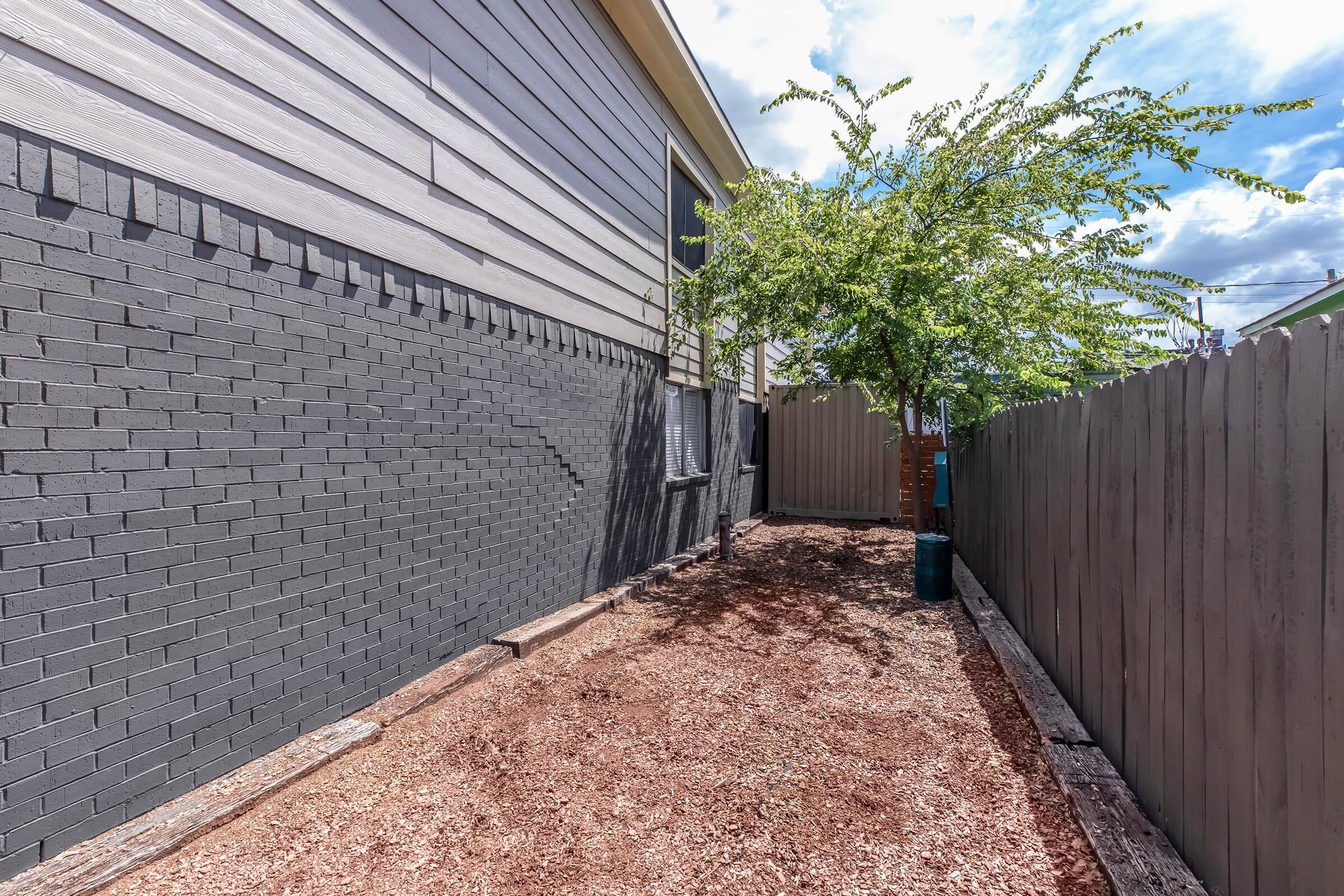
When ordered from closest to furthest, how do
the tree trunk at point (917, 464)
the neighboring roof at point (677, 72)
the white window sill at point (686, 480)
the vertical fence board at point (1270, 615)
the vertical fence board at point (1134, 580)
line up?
the vertical fence board at point (1270, 615) → the vertical fence board at point (1134, 580) → the neighboring roof at point (677, 72) → the tree trunk at point (917, 464) → the white window sill at point (686, 480)

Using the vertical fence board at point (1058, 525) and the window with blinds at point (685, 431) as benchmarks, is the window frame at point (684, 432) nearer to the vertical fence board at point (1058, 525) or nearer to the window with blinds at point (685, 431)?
the window with blinds at point (685, 431)

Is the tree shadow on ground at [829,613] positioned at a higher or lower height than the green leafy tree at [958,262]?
lower

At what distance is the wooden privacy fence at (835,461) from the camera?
11570 millimetres

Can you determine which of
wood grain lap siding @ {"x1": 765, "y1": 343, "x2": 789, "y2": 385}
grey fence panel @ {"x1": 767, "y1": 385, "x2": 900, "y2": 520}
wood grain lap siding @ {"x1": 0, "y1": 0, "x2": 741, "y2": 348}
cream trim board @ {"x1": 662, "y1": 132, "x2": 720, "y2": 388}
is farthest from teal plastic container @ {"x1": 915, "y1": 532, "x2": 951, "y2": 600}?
wood grain lap siding @ {"x1": 765, "y1": 343, "x2": 789, "y2": 385}

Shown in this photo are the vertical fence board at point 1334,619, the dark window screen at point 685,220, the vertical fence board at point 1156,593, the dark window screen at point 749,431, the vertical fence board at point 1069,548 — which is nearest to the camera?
the vertical fence board at point 1334,619

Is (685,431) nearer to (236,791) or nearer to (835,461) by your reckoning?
(835,461)

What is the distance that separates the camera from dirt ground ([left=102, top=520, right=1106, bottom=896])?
7.26ft

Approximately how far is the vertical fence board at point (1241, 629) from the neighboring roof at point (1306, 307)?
6.91m

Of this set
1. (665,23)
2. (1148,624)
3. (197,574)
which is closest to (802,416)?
(665,23)

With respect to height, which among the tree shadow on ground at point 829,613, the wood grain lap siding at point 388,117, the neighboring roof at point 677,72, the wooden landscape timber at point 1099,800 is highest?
the neighboring roof at point 677,72

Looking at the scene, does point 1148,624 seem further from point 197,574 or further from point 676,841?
point 197,574

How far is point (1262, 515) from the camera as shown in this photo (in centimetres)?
175

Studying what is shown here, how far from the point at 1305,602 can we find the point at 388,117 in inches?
172

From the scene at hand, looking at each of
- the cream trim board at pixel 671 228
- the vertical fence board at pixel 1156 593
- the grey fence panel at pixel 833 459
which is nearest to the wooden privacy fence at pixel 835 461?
the grey fence panel at pixel 833 459
